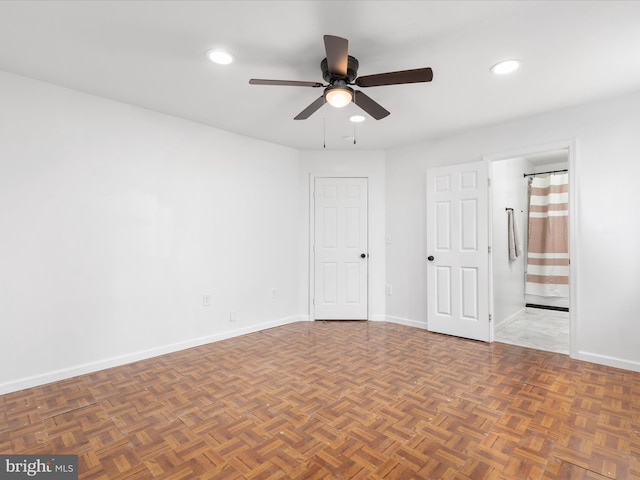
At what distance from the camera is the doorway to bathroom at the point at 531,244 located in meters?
4.46

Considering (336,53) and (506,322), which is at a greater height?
(336,53)

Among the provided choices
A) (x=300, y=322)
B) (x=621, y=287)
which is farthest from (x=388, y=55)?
(x=300, y=322)

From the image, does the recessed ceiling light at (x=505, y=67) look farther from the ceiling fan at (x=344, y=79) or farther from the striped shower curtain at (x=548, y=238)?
the striped shower curtain at (x=548, y=238)

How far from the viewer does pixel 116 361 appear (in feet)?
9.98

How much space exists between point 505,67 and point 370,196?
2.55 m

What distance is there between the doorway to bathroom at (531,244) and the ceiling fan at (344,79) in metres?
2.82

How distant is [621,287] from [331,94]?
3.19 metres

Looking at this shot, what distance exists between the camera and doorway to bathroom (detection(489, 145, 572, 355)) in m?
4.46

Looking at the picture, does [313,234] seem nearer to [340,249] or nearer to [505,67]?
[340,249]

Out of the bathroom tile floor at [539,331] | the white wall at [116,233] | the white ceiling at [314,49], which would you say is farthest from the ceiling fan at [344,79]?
the bathroom tile floor at [539,331]

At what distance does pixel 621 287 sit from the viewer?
9.79ft

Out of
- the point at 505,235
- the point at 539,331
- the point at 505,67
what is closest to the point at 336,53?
the point at 505,67

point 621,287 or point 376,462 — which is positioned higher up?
point 621,287

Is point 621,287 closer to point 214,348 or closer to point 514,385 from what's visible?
point 514,385
